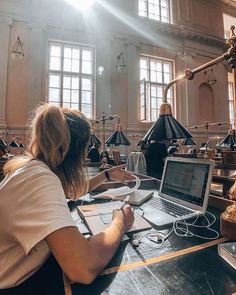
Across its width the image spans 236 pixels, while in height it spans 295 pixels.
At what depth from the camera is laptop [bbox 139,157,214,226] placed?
1.03 m

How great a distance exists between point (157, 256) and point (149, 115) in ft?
23.3

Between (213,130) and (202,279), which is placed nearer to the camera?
(202,279)

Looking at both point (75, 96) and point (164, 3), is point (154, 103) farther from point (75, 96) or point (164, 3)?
point (164, 3)

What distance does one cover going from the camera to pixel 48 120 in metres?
0.80

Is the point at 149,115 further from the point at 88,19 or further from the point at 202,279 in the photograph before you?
the point at 202,279

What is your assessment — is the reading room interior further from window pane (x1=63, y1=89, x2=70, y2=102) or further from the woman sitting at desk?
window pane (x1=63, y1=89, x2=70, y2=102)

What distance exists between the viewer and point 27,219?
23.4 inches

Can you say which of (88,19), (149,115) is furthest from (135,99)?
(88,19)

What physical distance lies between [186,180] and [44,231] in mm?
842

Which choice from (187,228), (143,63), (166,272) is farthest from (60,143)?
(143,63)

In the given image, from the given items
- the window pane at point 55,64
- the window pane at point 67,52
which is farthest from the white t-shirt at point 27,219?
the window pane at point 67,52

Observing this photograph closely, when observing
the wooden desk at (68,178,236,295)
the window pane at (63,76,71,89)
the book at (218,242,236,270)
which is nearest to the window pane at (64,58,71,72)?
the window pane at (63,76,71,89)

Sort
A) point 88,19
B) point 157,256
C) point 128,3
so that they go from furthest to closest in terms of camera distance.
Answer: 1. point 128,3
2. point 88,19
3. point 157,256

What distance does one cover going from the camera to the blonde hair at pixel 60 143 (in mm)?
792
